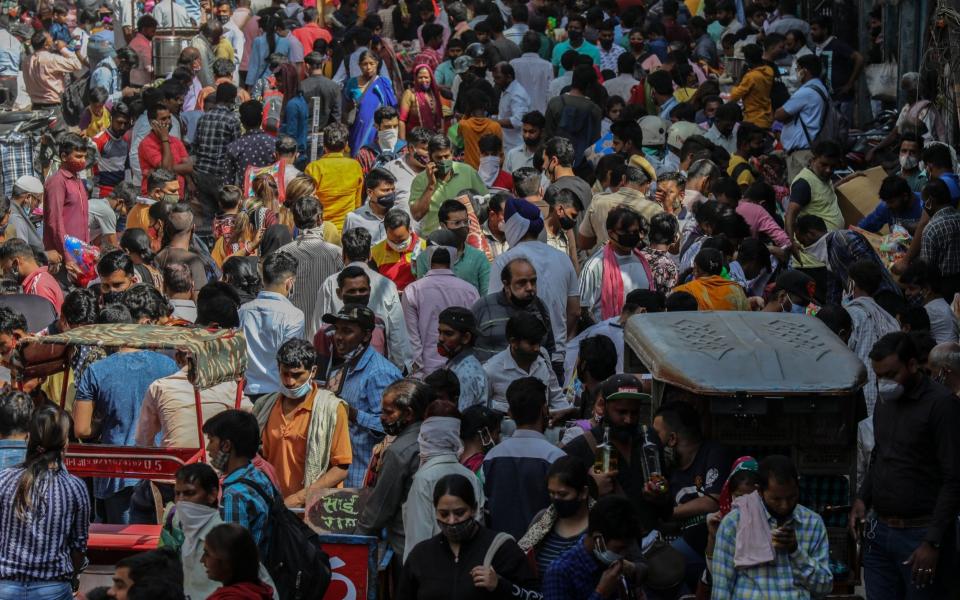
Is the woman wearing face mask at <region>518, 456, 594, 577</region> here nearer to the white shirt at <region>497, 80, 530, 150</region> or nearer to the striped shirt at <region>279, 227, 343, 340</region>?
the striped shirt at <region>279, 227, 343, 340</region>

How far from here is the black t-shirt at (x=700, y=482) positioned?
318 inches

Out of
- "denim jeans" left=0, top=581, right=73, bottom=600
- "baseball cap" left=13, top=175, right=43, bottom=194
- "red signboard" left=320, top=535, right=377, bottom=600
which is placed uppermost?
"baseball cap" left=13, top=175, right=43, bottom=194

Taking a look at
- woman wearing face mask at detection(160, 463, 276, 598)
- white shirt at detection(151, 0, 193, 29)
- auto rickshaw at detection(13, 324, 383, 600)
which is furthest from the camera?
white shirt at detection(151, 0, 193, 29)

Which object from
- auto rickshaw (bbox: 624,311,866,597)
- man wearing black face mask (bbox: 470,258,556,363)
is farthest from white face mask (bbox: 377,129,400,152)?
auto rickshaw (bbox: 624,311,866,597)

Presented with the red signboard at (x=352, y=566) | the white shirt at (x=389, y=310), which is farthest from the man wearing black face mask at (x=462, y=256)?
the red signboard at (x=352, y=566)

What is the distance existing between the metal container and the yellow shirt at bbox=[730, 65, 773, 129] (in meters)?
8.17

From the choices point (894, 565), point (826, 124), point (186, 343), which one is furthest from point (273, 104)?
point (894, 565)

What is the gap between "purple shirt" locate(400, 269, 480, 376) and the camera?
1112 cm

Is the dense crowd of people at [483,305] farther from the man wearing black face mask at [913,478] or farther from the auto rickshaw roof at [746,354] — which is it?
the auto rickshaw roof at [746,354]

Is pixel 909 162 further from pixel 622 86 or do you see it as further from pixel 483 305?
pixel 483 305

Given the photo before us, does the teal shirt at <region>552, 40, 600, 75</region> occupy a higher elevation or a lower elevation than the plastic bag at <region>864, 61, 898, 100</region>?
higher

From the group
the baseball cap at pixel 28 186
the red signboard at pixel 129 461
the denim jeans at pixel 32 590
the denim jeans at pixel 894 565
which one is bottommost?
the denim jeans at pixel 894 565

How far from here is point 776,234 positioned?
1323cm

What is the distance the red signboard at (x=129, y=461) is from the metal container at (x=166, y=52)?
552 inches
